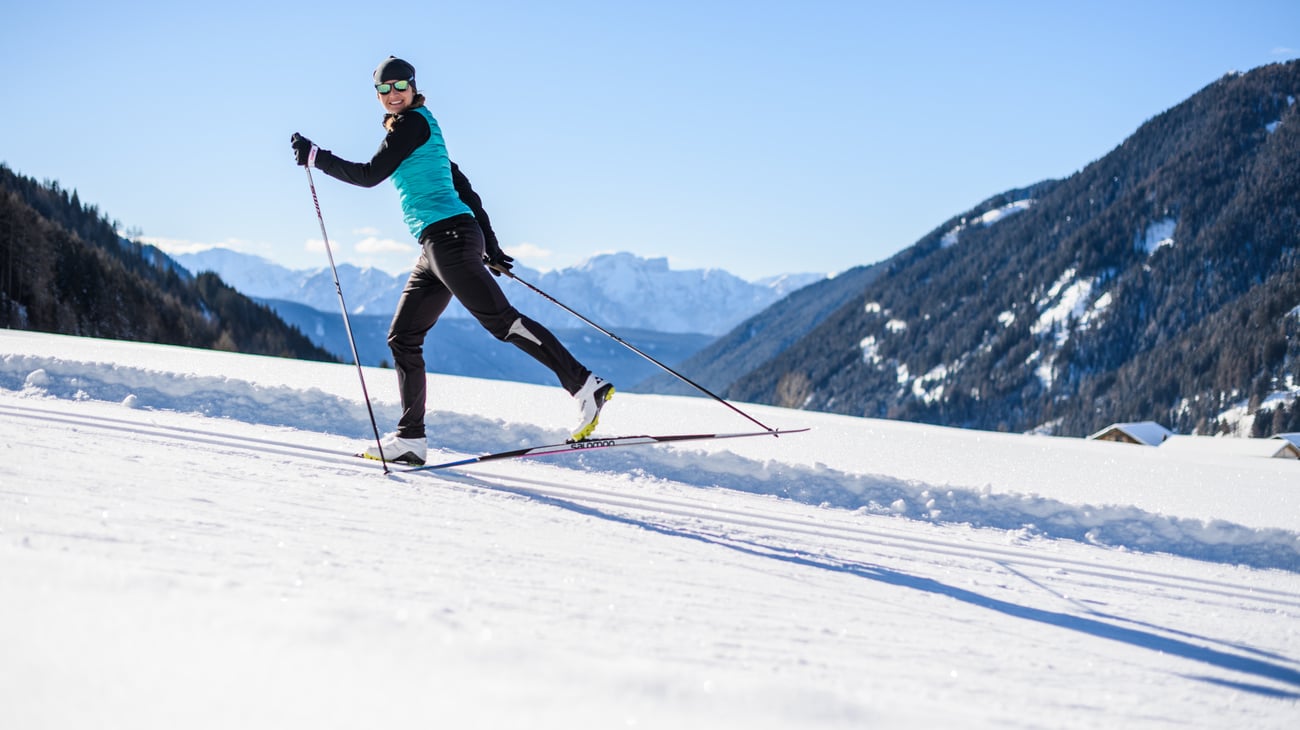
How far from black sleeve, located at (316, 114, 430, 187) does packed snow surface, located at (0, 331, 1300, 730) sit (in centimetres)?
165

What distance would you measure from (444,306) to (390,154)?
0.96 metres

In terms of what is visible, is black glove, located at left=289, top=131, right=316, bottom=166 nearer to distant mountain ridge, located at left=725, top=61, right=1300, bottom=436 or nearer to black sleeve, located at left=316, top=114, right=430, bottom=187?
black sleeve, located at left=316, top=114, right=430, bottom=187

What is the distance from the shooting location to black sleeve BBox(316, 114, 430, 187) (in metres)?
4.66

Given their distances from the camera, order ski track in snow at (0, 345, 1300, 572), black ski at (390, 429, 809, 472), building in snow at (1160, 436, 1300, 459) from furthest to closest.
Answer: building in snow at (1160, 436, 1300, 459) < black ski at (390, 429, 809, 472) < ski track in snow at (0, 345, 1300, 572)

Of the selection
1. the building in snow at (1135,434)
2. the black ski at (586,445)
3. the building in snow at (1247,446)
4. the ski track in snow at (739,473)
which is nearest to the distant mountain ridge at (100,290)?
the ski track in snow at (739,473)

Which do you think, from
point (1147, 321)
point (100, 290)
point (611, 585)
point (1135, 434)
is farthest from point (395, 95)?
point (1147, 321)

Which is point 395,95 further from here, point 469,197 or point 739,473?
point 739,473

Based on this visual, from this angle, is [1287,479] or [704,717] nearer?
[704,717]

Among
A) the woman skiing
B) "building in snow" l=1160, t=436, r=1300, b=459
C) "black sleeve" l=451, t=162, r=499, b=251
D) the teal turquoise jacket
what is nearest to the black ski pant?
the woman skiing

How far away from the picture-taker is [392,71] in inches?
185

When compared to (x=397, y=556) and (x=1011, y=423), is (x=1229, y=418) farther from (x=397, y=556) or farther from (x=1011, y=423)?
(x=397, y=556)

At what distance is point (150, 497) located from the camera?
9.71 ft

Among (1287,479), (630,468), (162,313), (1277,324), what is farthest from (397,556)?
(1277,324)

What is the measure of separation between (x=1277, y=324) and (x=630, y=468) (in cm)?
15791
